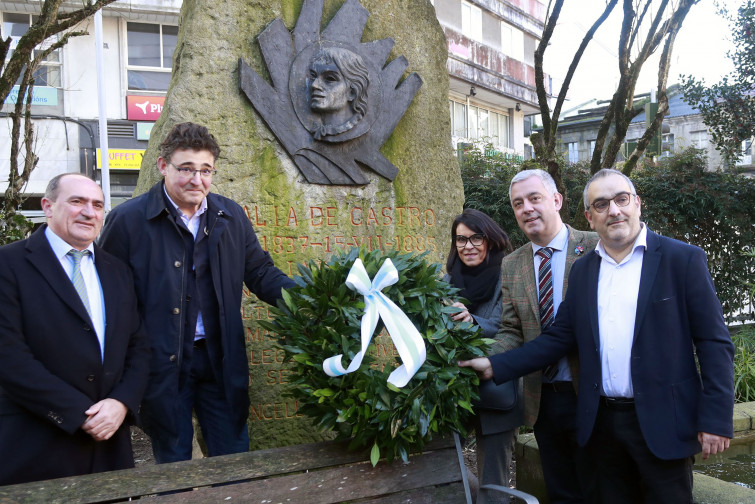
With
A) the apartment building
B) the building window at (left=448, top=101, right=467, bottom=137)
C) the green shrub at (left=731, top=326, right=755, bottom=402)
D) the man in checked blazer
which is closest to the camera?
the man in checked blazer

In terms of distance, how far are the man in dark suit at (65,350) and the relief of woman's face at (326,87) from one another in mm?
1668

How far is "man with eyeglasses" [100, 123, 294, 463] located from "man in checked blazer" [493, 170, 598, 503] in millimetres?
1225

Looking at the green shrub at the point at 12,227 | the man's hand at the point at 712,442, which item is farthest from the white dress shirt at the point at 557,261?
the green shrub at the point at 12,227

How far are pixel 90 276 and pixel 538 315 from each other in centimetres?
191

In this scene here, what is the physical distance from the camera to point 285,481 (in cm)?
226

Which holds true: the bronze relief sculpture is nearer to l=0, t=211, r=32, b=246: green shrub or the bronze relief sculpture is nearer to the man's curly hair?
the man's curly hair

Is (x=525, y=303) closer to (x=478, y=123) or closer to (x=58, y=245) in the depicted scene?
(x=58, y=245)

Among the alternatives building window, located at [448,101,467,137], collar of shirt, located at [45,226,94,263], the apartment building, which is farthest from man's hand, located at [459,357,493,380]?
building window, located at [448,101,467,137]

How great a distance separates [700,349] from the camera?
8.20 ft

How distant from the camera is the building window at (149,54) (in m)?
15.0

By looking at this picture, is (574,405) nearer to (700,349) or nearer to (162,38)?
(700,349)

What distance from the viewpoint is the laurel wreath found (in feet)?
7.66

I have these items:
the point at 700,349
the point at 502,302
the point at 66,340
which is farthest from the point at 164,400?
the point at 700,349

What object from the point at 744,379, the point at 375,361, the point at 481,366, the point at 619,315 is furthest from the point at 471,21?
the point at 375,361
